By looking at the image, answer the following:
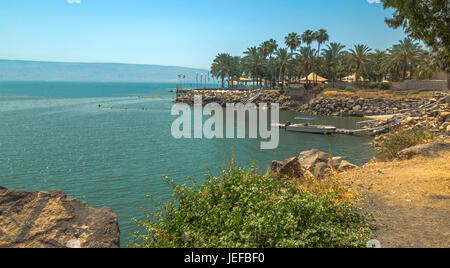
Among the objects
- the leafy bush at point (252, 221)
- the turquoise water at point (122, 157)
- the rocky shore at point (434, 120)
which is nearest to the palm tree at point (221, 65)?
the turquoise water at point (122, 157)

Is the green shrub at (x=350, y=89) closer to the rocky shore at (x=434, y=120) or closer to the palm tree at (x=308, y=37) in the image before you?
the palm tree at (x=308, y=37)

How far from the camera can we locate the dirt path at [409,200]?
693 cm

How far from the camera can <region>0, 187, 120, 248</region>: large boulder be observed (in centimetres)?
563

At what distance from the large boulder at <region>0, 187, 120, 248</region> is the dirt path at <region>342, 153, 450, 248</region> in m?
5.67

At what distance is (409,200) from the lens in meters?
9.45

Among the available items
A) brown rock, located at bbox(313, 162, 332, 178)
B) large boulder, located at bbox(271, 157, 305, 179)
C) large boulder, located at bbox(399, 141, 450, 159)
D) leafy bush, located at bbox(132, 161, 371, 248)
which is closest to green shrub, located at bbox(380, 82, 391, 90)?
large boulder, located at bbox(399, 141, 450, 159)

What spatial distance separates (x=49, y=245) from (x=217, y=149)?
1091 inches

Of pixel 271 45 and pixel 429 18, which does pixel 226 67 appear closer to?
pixel 271 45

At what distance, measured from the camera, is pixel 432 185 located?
1063 cm

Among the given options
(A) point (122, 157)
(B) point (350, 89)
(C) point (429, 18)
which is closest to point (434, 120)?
(C) point (429, 18)

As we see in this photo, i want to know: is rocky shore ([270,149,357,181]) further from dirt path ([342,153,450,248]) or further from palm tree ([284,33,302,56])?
palm tree ([284,33,302,56])

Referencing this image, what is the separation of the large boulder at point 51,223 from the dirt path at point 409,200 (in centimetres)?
567
